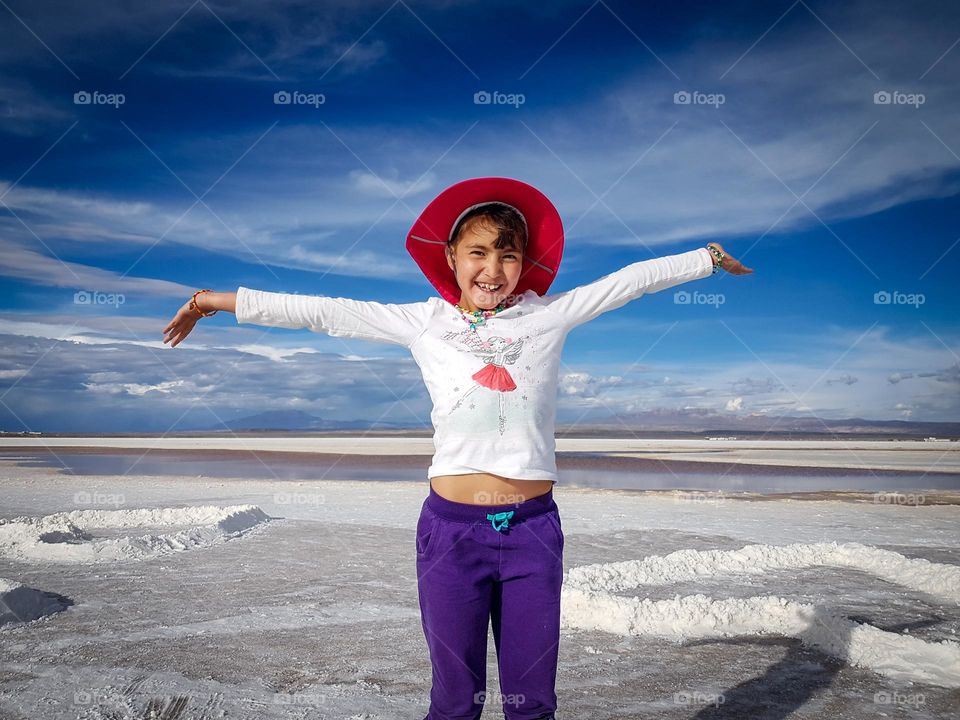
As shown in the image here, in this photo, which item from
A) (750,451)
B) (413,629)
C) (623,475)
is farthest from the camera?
(750,451)

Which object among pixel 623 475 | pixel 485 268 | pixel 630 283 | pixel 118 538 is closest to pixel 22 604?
pixel 118 538

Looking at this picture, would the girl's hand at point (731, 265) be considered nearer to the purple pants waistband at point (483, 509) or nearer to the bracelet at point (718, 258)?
the bracelet at point (718, 258)

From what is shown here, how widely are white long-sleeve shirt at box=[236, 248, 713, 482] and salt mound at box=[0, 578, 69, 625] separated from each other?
359 centimetres

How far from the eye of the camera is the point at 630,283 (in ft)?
8.96

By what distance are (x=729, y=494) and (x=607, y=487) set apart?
2.45 metres

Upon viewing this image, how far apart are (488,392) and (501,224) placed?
26.0 inches

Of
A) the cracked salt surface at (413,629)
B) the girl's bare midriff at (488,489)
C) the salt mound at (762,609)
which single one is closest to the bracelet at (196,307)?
the girl's bare midriff at (488,489)

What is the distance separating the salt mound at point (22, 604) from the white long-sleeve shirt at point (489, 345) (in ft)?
11.8

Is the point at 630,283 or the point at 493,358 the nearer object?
the point at 493,358

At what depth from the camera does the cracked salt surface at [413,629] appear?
11.4 ft

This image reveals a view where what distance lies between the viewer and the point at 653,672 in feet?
12.6

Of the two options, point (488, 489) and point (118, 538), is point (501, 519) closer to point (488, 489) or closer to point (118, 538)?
point (488, 489)

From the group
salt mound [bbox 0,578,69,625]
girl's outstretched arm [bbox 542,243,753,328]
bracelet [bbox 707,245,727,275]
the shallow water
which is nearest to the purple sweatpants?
girl's outstretched arm [bbox 542,243,753,328]

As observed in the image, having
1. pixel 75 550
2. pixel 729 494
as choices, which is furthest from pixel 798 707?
pixel 729 494
